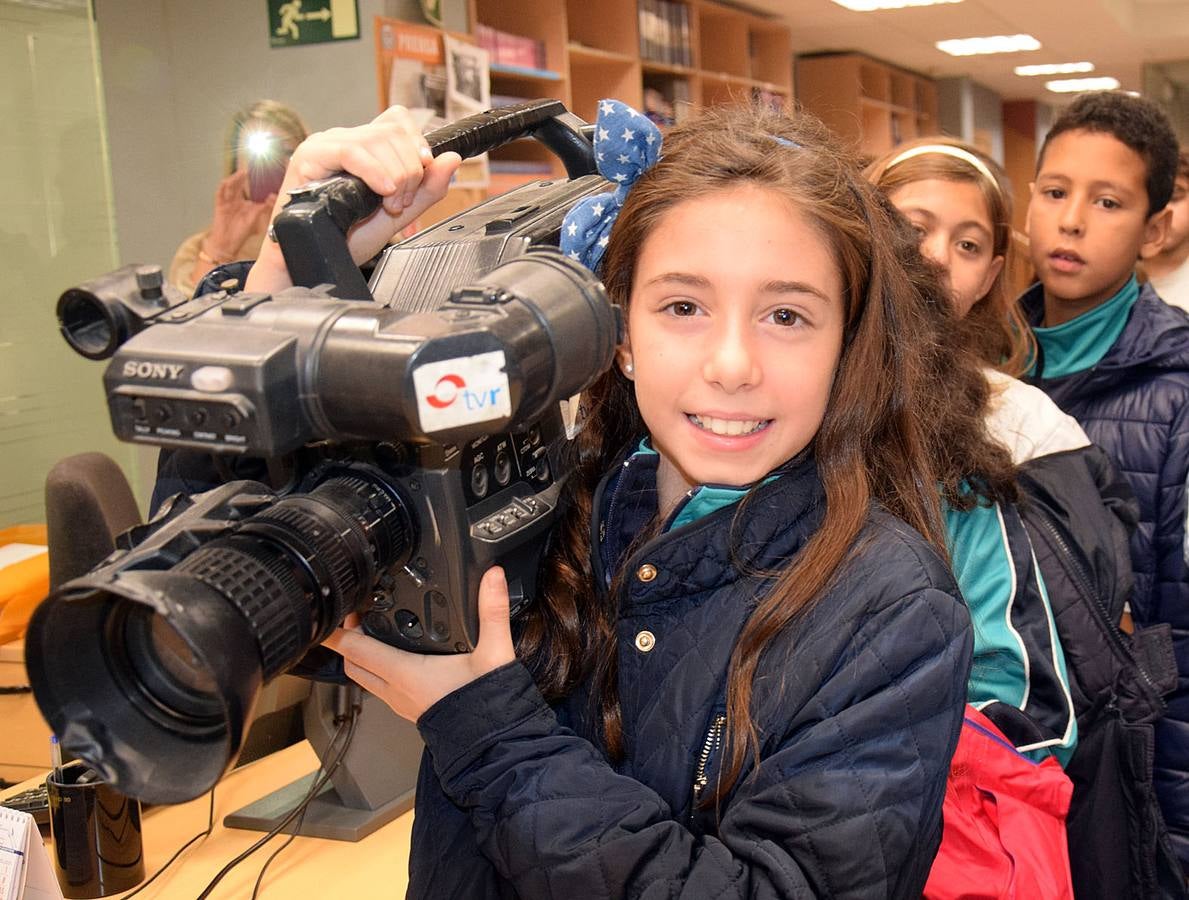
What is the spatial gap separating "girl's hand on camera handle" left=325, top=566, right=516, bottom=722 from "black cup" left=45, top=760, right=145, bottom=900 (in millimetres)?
494

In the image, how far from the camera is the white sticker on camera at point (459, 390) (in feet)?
1.95

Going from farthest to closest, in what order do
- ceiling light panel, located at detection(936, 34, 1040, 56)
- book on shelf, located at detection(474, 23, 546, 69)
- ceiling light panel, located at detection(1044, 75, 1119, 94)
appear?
ceiling light panel, located at detection(1044, 75, 1119, 94) → ceiling light panel, located at detection(936, 34, 1040, 56) → book on shelf, located at detection(474, 23, 546, 69)

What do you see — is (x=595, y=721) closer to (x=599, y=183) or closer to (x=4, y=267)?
(x=599, y=183)

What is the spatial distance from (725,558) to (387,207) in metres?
0.42

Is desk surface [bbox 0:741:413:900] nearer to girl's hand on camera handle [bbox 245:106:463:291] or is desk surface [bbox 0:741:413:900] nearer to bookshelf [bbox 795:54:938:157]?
girl's hand on camera handle [bbox 245:106:463:291]

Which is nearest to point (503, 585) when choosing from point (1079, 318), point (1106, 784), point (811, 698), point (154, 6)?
point (811, 698)

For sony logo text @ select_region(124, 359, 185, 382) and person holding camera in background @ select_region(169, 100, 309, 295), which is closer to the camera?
sony logo text @ select_region(124, 359, 185, 382)

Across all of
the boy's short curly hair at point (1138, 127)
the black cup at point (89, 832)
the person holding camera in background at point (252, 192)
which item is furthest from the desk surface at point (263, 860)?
the person holding camera in background at point (252, 192)

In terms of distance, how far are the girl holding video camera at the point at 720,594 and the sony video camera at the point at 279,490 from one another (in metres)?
0.10

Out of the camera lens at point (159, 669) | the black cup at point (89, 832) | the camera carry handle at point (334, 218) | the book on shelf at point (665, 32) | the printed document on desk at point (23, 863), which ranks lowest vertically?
the black cup at point (89, 832)

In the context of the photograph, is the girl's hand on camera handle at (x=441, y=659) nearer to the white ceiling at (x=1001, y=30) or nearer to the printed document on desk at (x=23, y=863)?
the printed document on desk at (x=23, y=863)

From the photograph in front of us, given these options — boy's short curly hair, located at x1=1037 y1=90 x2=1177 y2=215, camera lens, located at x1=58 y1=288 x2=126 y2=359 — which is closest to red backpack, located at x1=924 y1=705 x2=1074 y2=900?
camera lens, located at x1=58 y1=288 x2=126 y2=359

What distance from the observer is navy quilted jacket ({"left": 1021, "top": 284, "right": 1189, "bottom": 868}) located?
1.52 m

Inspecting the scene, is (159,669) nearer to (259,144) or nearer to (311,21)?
(259,144)
